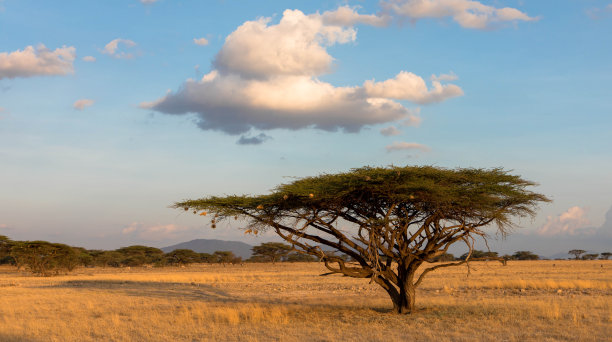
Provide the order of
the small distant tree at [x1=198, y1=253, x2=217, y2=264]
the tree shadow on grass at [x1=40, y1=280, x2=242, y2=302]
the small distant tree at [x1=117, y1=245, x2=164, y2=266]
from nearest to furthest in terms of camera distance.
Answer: the tree shadow on grass at [x1=40, y1=280, x2=242, y2=302]
the small distant tree at [x1=117, y1=245, x2=164, y2=266]
the small distant tree at [x1=198, y1=253, x2=217, y2=264]

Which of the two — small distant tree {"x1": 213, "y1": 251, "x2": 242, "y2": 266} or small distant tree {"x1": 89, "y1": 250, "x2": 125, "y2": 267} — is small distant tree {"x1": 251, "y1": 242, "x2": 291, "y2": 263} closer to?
small distant tree {"x1": 213, "y1": 251, "x2": 242, "y2": 266}

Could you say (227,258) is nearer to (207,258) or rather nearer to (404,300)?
(207,258)

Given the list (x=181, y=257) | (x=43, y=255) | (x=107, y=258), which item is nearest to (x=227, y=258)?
(x=181, y=257)

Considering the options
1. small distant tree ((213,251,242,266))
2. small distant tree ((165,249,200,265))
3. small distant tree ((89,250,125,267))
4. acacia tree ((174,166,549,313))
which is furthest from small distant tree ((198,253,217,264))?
acacia tree ((174,166,549,313))

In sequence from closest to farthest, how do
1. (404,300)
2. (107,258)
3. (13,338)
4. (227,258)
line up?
(13,338) → (404,300) → (107,258) → (227,258)

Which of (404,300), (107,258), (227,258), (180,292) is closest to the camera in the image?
(404,300)

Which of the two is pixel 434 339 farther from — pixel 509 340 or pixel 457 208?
pixel 457 208

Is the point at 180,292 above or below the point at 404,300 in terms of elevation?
below

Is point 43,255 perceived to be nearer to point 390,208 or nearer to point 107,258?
point 107,258

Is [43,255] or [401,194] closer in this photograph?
[401,194]

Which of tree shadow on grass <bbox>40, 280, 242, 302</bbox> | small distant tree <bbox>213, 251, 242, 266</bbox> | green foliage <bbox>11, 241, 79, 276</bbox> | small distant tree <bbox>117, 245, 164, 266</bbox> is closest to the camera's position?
tree shadow on grass <bbox>40, 280, 242, 302</bbox>

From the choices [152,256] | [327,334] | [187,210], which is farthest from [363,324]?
[152,256]

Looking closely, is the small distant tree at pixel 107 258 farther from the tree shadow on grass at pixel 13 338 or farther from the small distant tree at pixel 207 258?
the tree shadow on grass at pixel 13 338

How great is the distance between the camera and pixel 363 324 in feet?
53.4
